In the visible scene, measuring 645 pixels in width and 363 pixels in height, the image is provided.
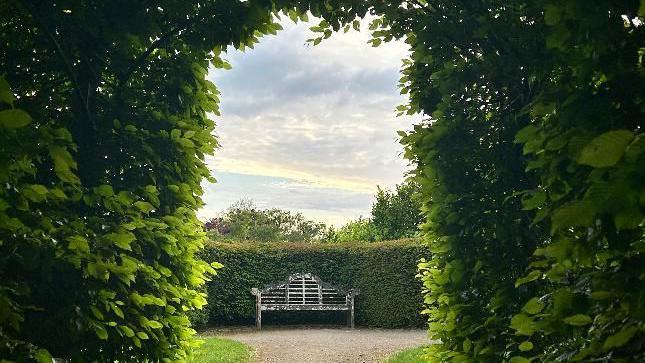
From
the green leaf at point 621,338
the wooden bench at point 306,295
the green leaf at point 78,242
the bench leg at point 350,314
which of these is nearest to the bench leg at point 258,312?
the wooden bench at point 306,295

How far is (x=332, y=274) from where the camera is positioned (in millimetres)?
19500

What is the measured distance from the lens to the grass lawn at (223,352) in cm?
1059

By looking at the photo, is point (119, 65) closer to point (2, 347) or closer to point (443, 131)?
point (2, 347)

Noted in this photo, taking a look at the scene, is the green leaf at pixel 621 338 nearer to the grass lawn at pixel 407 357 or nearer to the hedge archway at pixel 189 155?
the hedge archway at pixel 189 155

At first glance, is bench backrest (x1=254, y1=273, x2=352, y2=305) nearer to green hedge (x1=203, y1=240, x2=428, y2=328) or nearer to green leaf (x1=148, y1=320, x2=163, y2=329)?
green hedge (x1=203, y1=240, x2=428, y2=328)

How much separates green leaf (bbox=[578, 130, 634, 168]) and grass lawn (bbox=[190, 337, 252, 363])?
9.29 metres

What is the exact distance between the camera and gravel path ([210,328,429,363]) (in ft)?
38.8

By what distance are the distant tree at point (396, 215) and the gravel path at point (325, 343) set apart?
1139 centimetres

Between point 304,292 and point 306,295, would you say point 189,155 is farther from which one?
point 306,295

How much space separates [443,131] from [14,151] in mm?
3611

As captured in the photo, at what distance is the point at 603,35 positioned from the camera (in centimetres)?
243

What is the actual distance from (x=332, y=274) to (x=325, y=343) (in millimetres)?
5851

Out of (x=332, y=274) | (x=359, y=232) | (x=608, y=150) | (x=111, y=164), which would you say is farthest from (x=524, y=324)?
(x=359, y=232)

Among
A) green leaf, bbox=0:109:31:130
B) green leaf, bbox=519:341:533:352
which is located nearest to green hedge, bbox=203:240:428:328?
green leaf, bbox=519:341:533:352
